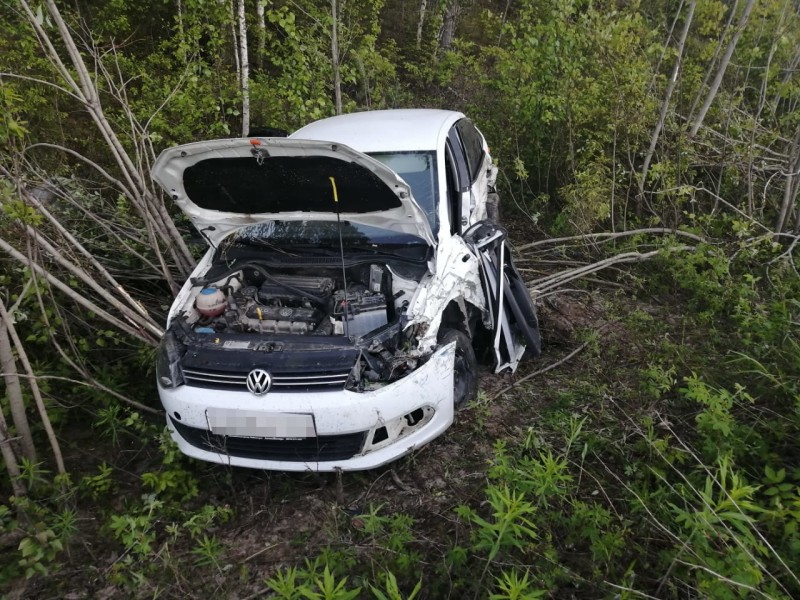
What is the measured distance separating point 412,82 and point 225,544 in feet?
34.9

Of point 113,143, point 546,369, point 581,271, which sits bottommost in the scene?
point 546,369

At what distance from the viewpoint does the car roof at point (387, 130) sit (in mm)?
3711

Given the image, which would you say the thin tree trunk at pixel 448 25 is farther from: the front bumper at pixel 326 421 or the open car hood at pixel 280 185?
the front bumper at pixel 326 421

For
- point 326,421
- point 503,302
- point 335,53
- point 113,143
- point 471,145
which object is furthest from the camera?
point 335,53

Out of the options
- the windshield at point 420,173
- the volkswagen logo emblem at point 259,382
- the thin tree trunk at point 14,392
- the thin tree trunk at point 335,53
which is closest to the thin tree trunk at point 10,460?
the thin tree trunk at point 14,392

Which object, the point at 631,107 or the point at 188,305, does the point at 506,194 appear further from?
the point at 188,305

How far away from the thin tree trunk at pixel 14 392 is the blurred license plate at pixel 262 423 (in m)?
1.15

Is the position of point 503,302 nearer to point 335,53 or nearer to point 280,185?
point 280,185

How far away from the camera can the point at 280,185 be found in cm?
311

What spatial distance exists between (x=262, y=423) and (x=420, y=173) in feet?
6.85

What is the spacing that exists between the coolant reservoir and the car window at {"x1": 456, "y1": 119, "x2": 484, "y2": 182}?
7.76 feet

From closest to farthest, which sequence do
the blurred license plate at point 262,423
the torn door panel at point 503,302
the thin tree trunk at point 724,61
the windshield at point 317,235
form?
the blurred license plate at point 262,423 → the windshield at point 317,235 → the torn door panel at point 503,302 → the thin tree trunk at point 724,61

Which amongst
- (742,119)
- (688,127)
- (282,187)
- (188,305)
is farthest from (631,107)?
(188,305)

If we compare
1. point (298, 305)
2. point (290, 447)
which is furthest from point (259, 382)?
point (298, 305)
